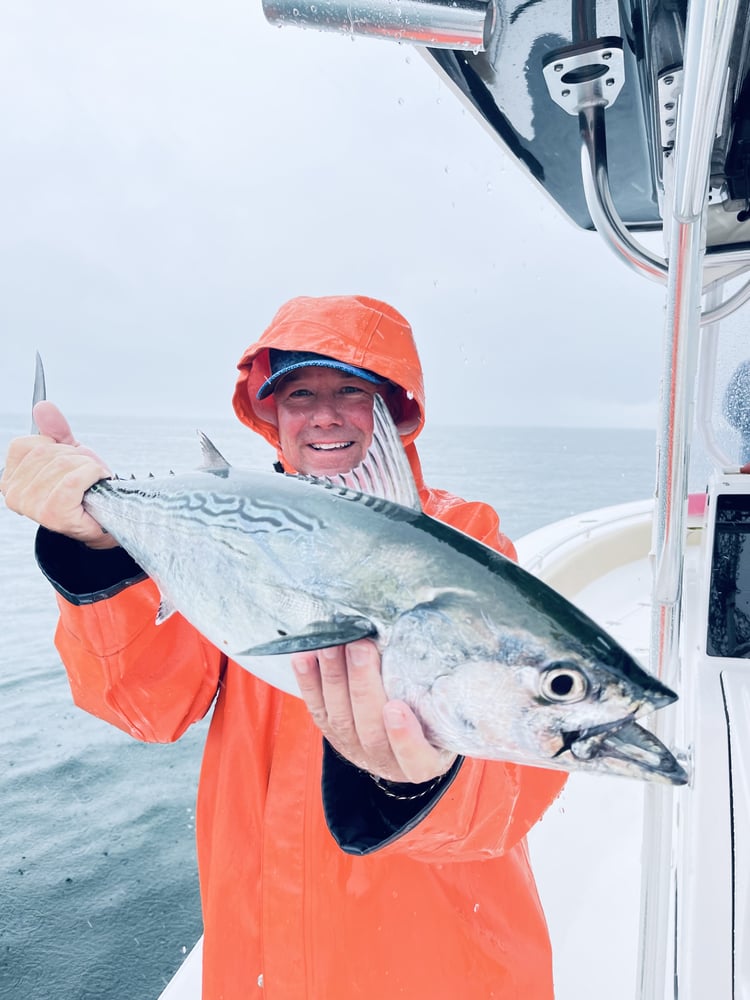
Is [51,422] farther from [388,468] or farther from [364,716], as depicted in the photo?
[364,716]

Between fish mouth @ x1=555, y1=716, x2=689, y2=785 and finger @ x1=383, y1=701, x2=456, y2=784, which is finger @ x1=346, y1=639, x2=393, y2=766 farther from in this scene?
fish mouth @ x1=555, y1=716, x2=689, y2=785

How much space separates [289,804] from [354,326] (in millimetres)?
1372

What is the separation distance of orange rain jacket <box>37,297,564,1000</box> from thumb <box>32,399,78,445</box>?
0.86ft

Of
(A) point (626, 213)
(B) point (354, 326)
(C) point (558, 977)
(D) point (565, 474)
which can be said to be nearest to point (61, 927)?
(C) point (558, 977)

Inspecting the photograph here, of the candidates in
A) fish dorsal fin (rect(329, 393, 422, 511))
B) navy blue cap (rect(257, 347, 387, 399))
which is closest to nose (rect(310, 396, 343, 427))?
navy blue cap (rect(257, 347, 387, 399))

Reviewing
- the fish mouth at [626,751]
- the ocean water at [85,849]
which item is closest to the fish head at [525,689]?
the fish mouth at [626,751]

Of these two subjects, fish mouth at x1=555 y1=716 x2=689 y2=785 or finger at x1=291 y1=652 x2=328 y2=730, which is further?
finger at x1=291 y1=652 x2=328 y2=730

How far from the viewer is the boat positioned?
1033 millimetres

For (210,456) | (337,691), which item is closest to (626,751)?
(337,691)

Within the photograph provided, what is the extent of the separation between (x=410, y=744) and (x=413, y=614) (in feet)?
0.67

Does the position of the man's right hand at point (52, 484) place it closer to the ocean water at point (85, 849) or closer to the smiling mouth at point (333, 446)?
the smiling mouth at point (333, 446)

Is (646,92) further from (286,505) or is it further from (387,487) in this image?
(286,505)

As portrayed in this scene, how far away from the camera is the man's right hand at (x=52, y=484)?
4.43ft

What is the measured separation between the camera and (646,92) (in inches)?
64.4
